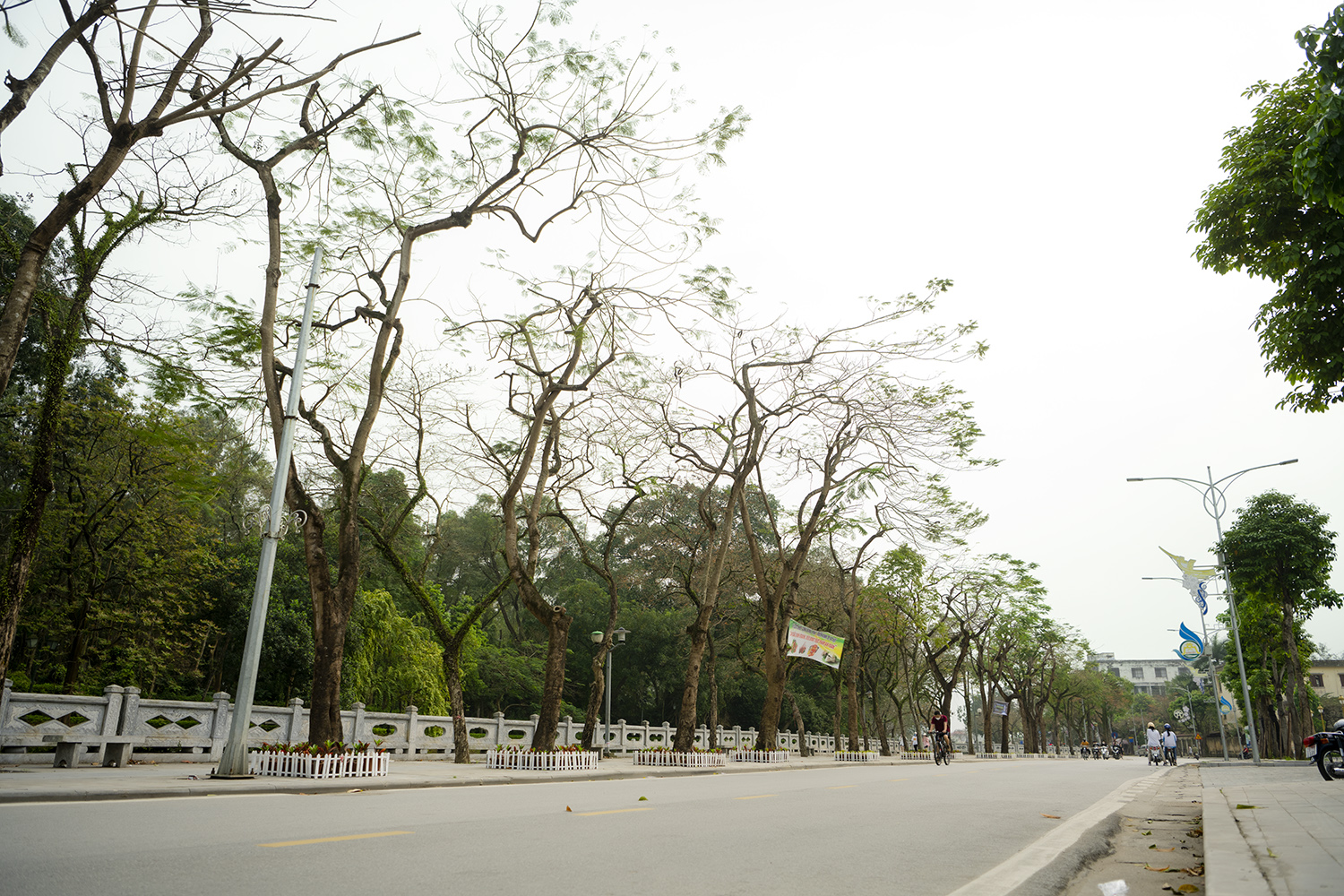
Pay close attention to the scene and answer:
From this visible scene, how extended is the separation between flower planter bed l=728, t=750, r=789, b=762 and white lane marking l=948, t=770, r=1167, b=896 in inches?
640

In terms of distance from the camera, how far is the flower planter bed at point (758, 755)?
25.7 m

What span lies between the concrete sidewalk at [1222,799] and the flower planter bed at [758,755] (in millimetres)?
9611

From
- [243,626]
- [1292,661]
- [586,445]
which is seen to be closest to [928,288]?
[586,445]

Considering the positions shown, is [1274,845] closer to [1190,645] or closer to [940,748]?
[940,748]

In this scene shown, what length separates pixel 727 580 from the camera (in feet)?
113

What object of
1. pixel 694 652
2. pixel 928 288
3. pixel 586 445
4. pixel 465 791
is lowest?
pixel 465 791

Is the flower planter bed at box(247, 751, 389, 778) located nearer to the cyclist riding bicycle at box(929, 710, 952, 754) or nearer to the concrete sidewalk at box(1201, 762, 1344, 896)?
the concrete sidewalk at box(1201, 762, 1344, 896)

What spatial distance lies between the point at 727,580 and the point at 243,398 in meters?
21.7

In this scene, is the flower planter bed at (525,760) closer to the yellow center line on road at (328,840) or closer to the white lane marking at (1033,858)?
the white lane marking at (1033,858)

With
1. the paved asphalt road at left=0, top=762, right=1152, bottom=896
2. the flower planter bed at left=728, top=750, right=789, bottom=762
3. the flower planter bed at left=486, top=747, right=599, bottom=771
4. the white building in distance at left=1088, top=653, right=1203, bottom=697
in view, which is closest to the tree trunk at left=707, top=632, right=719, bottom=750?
the flower planter bed at left=728, top=750, right=789, bottom=762

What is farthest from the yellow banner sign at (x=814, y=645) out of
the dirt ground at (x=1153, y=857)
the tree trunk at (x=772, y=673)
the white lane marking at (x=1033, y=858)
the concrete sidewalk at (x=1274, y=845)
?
the concrete sidewalk at (x=1274, y=845)

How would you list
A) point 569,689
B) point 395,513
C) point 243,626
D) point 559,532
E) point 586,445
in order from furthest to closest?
point 569,689 → point 559,532 → point 395,513 → point 243,626 → point 586,445

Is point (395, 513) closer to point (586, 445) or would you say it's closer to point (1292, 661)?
point (586, 445)

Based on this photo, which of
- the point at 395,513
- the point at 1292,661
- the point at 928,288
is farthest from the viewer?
the point at 1292,661
